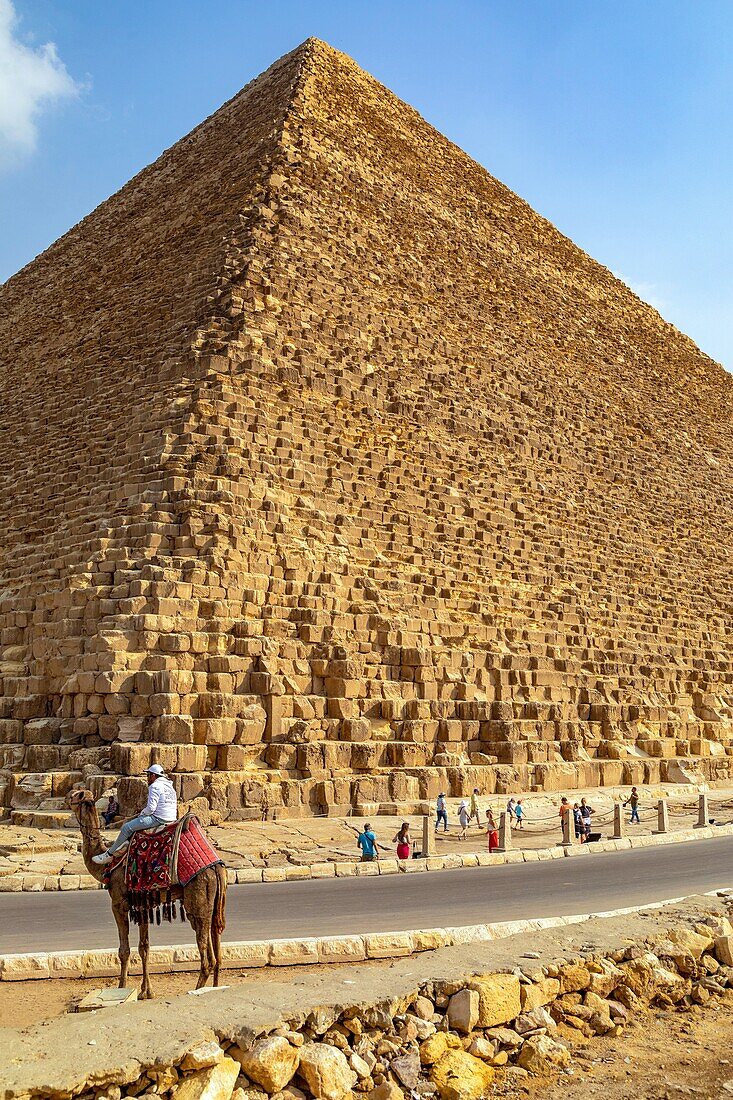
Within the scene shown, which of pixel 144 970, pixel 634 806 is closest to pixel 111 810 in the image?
pixel 144 970

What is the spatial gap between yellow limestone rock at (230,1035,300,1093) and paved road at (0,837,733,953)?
7.53 ft

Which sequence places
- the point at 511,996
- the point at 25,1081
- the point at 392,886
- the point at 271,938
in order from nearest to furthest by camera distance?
the point at 25,1081 → the point at 511,996 → the point at 271,938 → the point at 392,886

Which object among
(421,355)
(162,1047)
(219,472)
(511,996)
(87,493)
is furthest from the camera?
(421,355)

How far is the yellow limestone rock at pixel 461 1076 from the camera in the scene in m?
4.29

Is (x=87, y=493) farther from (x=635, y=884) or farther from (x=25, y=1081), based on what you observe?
(x=25, y=1081)

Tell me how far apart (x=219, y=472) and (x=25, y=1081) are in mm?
11497

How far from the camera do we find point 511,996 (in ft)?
15.9

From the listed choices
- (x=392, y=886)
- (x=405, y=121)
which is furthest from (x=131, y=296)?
(x=392, y=886)

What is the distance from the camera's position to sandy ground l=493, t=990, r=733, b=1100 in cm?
445

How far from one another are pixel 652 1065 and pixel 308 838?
20.3 ft

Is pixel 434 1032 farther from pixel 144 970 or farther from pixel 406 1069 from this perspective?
pixel 144 970

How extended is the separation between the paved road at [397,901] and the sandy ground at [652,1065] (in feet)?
6.03

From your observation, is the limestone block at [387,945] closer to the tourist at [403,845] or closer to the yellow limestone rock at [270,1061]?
the yellow limestone rock at [270,1061]

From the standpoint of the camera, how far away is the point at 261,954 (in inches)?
221
